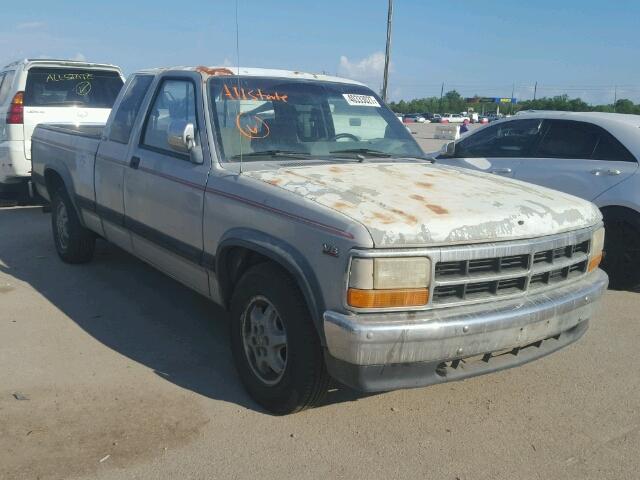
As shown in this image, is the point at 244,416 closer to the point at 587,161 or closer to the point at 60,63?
the point at 587,161

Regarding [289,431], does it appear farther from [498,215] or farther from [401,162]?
[401,162]

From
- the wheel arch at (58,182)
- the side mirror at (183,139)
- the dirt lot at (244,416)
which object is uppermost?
the side mirror at (183,139)

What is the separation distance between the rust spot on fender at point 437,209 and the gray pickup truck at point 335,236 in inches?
1.3

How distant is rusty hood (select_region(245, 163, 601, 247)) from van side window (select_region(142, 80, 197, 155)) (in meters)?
0.98

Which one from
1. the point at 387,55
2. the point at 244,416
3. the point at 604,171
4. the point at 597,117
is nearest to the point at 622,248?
the point at 604,171

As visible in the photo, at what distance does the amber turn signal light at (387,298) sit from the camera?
287 centimetres

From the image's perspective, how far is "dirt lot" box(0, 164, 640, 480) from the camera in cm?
302

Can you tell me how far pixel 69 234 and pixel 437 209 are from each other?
4272mm

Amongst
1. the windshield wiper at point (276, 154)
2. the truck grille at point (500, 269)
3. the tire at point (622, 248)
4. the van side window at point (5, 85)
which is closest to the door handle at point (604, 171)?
the tire at point (622, 248)

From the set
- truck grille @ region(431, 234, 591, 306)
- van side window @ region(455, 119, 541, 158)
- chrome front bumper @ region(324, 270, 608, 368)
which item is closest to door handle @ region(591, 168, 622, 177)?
van side window @ region(455, 119, 541, 158)

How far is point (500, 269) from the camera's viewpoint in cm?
315

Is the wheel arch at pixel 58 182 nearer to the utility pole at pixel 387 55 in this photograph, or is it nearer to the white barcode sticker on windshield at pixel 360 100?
the white barcode sticker on windshield at pixel 360 100

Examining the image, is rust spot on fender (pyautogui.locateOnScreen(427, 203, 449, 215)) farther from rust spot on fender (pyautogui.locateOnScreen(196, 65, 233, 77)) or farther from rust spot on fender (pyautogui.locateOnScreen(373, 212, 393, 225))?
rust spot on fender (pyautogui.locateOnScreen(196, 65, 233, 77))

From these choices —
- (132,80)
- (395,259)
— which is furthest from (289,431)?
(132,80)
